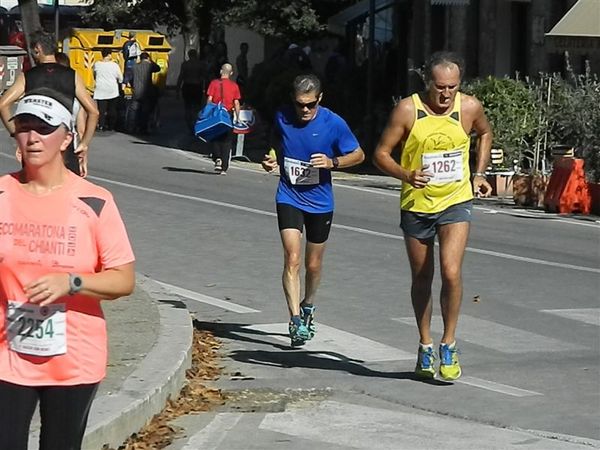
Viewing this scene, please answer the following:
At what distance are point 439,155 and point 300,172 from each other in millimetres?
1417

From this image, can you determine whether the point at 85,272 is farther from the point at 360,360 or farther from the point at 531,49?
the point at 531,49

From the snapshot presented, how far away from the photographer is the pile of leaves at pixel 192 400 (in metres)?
7.16

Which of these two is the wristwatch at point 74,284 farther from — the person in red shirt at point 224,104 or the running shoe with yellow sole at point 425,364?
the person in red shirt at point 224,104

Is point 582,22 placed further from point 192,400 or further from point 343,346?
point 192,400

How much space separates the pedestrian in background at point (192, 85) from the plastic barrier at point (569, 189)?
14452mm

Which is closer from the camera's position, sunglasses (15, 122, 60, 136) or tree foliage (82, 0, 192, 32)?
sunglasses (15, 122, 60, 136)

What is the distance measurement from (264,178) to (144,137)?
8.93 m

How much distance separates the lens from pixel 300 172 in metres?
9.81

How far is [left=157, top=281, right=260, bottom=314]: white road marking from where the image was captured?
1141 cm

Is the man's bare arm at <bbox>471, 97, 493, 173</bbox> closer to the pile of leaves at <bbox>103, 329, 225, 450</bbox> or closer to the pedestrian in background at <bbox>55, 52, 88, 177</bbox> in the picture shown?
the pile of leaves at <bbox>103, 329, 225, 450</bbox>

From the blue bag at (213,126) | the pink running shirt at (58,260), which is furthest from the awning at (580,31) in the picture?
the pink running shirt at (58,260)

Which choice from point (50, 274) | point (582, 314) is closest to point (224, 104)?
point (582, 314)

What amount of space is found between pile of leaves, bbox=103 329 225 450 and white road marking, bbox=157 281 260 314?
3.16ft

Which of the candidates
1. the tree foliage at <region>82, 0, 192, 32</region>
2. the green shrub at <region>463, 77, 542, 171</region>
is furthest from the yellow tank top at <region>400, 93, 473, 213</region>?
the tree foliage at <region>82, 0, 192, 32</region>
